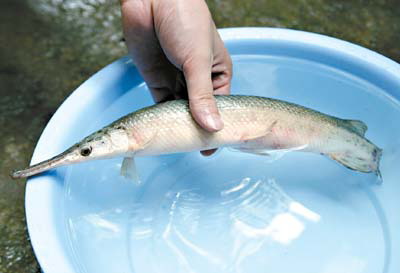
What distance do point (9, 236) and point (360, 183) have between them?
1314 millimetres

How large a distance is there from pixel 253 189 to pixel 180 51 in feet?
2.13

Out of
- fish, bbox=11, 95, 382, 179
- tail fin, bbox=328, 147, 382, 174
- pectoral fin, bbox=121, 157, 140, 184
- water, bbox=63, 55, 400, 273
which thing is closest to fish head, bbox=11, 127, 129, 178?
fish, bbox=11, 95, 382, 179

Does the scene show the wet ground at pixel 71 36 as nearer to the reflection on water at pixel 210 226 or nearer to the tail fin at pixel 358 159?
the reflection on water at pixel 210 226

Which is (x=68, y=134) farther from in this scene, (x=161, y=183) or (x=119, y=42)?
(x=119, y=42)

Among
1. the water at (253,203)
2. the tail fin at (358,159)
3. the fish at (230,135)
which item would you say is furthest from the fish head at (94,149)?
the tail fin at (358,159)

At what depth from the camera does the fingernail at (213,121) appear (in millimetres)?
1289

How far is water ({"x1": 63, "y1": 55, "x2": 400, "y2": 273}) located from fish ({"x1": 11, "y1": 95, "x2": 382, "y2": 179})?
197 mm

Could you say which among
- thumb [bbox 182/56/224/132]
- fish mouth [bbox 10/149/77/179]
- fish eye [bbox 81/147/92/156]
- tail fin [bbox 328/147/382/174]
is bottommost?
tail fin [bbox 328/147/382/174]

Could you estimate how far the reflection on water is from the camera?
1598 millimetres

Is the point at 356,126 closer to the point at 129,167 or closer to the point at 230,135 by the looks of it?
the point at 230,135

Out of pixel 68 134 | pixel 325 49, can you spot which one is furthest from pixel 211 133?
pixel 325 49

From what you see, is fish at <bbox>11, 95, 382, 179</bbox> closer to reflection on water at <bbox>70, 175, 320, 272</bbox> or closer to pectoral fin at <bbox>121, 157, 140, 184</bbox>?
pectoral fin at <bbox>121, 157, 140, 184</bbox>

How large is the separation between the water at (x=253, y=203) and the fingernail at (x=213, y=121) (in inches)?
20.1

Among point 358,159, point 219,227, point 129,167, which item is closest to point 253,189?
point 219,227
